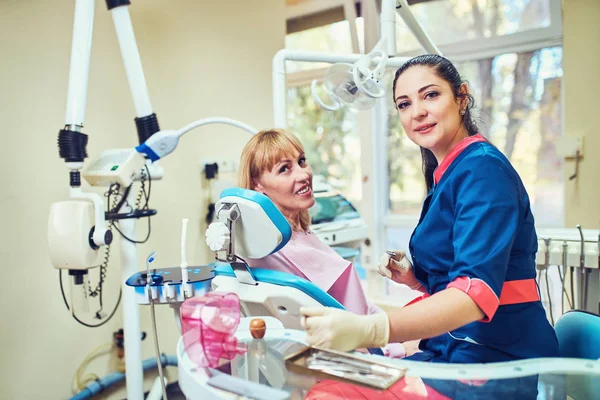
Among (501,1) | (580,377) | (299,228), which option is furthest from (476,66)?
(580,377)

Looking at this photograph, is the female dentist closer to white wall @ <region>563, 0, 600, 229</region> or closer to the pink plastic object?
the pink plastic object

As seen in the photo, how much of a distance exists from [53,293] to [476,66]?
2.86 meters

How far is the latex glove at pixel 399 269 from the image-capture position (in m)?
1.24

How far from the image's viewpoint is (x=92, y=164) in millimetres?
1894

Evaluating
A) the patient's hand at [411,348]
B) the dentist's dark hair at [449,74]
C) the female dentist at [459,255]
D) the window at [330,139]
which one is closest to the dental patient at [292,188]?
the patient's hand at [411,348]

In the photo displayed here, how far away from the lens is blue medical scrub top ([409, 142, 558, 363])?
85cm

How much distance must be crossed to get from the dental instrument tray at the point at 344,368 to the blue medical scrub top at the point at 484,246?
0.21 meters

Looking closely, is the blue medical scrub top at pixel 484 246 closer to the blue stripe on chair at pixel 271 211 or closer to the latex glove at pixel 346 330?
the latex glove at pixel 346 330

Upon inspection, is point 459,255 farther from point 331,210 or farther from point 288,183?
point 331,210

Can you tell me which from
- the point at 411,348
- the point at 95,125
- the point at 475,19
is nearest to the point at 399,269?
the point at 411,348

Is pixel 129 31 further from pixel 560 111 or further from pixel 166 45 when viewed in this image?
pixel 560 111

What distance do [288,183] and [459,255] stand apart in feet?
2.17

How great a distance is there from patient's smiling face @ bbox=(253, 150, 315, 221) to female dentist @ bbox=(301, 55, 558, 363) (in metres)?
0.39

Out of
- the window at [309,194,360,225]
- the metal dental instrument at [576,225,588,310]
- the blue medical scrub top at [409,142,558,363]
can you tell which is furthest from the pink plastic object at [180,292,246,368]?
the window at [309,194,360,225]
